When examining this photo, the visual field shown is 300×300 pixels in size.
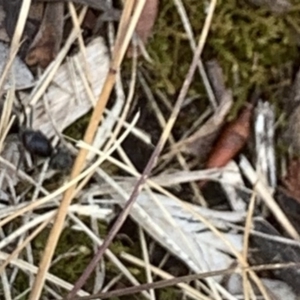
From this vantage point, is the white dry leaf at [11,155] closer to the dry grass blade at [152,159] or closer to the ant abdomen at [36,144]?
the ant abdomen at [36,144]

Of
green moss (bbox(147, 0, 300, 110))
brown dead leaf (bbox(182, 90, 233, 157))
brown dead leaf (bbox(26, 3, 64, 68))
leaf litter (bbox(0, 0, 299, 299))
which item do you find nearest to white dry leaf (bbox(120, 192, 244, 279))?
leaf litter (bbox(0, 0, 299, 299))

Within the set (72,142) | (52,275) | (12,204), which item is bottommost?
(52,275)

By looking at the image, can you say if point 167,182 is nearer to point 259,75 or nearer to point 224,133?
point 224,133

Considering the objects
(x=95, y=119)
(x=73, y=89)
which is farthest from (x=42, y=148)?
(x=95, y=119)

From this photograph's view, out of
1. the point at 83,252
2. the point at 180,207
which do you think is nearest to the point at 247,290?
the point at 180,207

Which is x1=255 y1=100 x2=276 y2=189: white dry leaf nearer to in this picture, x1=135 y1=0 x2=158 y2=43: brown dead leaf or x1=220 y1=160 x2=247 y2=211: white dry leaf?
x1=220 y1=160 x2=247 y2=211: white dry leaf

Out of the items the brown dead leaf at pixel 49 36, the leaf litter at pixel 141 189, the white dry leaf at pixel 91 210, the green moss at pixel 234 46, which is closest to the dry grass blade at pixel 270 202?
the leaf litter at pixel 141 189

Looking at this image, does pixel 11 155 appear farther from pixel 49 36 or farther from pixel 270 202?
pixel 270 202
